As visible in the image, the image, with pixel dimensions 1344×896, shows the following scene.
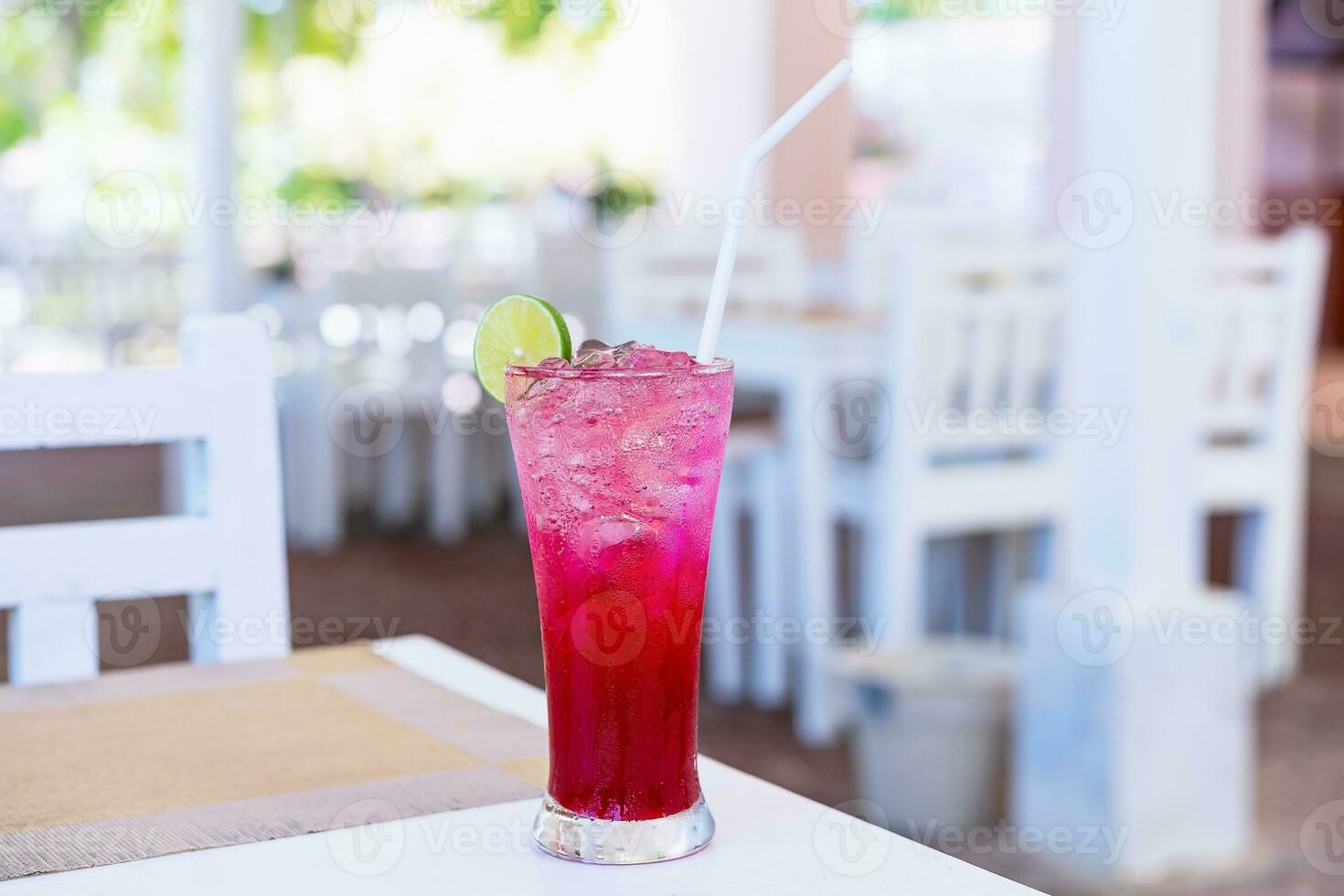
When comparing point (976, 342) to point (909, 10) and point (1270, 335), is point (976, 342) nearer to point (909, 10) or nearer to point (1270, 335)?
point (1270, 335)

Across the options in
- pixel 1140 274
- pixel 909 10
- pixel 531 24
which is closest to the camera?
pixel 1140 274

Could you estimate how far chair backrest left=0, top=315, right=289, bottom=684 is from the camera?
874 millimetres

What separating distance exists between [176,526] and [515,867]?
0.47 meters

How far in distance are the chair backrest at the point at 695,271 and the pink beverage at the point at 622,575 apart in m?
2.96

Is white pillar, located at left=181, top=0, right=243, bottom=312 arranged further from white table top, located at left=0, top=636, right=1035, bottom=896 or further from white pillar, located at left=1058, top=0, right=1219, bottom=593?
white table top, located at left=0, top=636, right=1035, bottom=896

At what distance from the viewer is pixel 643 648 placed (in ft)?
1.96

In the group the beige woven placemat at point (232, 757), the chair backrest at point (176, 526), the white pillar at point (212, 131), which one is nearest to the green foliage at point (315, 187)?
the white pillar at point (212, 131)

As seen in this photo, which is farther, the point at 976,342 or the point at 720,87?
the point at 720,87

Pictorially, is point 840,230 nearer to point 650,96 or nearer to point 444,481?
point 444,481

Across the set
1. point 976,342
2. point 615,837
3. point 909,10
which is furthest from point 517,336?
point 909,10

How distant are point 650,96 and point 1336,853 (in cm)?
752

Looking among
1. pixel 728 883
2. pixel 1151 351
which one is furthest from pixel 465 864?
pixel 1151 351

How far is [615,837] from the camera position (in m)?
0.55

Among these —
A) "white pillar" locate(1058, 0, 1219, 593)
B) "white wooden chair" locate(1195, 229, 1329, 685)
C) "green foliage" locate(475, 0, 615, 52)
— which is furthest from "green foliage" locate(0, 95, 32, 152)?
"white pillar" locate(1058, 0, 1219, 593)
